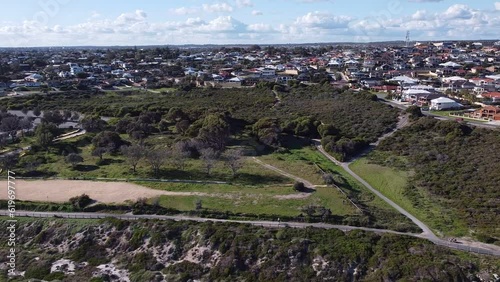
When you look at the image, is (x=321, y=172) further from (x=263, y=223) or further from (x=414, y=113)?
(x=414, y=113)

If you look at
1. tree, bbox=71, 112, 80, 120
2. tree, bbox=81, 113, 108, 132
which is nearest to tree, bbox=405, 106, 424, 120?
tree, bbox=81, 113, 108, 132

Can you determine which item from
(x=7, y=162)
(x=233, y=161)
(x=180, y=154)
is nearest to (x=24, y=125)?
(x=7, y=162)

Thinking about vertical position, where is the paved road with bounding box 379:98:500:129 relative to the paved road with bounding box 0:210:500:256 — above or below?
above

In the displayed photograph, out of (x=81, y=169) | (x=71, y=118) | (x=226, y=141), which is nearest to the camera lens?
(x=81, y=169)

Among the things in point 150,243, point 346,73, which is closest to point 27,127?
point 150,243

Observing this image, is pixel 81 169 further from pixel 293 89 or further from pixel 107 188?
pixel 293 89

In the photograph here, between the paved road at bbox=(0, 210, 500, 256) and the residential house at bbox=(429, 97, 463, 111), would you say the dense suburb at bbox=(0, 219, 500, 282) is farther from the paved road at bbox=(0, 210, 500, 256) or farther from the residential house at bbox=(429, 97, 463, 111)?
the residential house at bbox=(429, 97, 463, 111)
